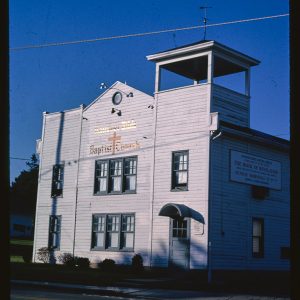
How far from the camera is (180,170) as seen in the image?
24.0 metres

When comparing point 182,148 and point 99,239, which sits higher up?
point 182,148

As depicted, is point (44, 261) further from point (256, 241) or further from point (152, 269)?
point (256, 241)

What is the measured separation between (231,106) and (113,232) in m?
8.77

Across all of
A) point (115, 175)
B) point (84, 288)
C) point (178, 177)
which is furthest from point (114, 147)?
point (84, 288)

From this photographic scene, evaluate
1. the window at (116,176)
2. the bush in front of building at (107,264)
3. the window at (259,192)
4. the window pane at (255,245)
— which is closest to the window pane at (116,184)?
the window at (116,176)

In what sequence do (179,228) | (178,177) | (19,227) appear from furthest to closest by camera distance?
1. (19,227)
2. (178,177)
3. (179,228)

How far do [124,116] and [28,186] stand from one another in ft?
220

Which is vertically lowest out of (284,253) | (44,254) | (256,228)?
(44,254)

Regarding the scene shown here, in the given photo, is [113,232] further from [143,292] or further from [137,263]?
[143,292]

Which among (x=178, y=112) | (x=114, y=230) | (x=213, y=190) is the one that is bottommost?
(x=114, y=230)

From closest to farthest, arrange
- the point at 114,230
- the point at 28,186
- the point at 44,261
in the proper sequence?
the point at 114,230, the point at 44,261, the point at 28,186
